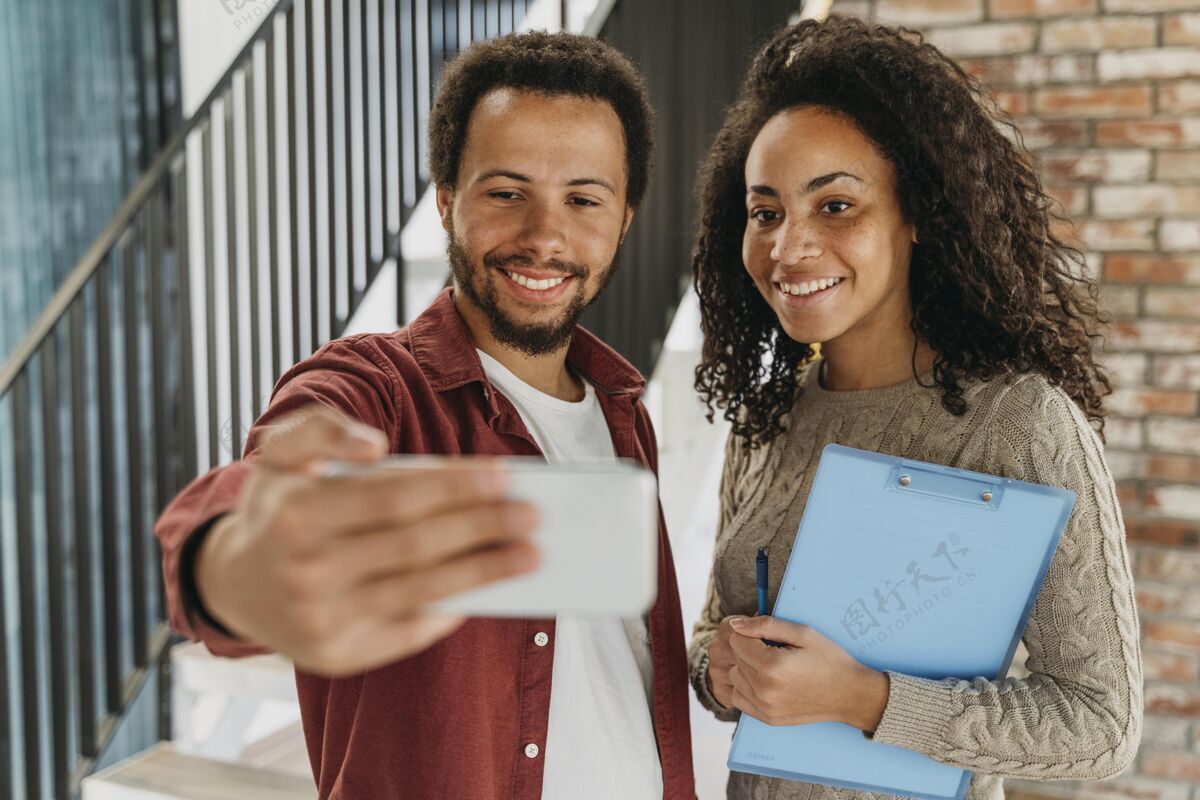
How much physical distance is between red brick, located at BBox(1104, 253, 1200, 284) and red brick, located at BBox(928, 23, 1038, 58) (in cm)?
59


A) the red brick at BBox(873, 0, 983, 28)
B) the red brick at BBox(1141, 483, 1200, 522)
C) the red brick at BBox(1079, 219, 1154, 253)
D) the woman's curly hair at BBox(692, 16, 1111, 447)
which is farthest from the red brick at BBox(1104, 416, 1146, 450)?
the woman's curly hair at BBox(692, 16, 1111, 447)

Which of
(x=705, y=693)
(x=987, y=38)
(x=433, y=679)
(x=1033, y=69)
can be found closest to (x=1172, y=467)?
(x=1033, y=69)

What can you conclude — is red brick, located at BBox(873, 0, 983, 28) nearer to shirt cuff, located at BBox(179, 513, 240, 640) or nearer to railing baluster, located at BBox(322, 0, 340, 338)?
railing baluster, located at BBox(322, 0, 340, 338)

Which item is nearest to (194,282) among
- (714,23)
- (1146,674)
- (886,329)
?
(714,23)

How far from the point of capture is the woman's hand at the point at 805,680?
0.97 metres

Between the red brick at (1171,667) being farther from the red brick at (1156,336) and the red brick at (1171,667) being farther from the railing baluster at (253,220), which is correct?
the railing baluster at (253,220)

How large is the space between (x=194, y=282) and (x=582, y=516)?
2.37 m

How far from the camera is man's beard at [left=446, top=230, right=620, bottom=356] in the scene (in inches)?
45.2

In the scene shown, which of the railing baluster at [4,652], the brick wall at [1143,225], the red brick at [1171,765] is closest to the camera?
the railing baluster at [4,652]

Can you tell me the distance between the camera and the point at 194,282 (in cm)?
251

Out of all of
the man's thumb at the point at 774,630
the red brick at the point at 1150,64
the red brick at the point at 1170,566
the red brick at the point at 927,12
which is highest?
the red brick at the point at 927,12

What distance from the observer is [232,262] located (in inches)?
84.7

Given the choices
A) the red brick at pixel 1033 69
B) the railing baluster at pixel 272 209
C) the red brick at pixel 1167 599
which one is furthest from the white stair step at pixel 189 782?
the red brick at pixel 1033 69

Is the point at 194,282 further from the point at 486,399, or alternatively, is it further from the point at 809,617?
the point at 809,617
